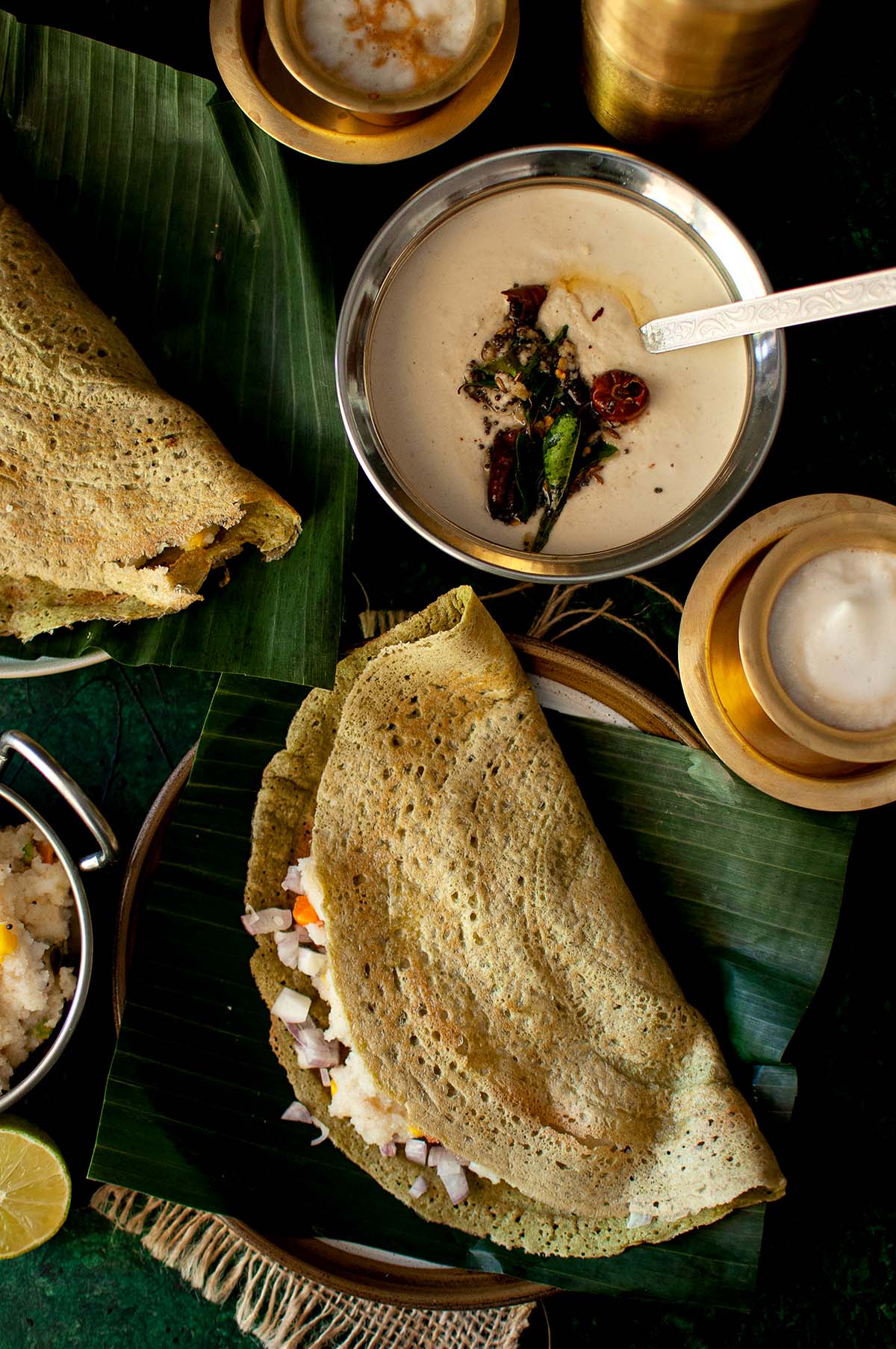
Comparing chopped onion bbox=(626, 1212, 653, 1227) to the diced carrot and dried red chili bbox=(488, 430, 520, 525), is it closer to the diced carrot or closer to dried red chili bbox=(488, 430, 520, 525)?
the diced carrot

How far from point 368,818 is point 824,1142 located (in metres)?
1.31

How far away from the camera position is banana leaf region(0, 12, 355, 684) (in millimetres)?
2047

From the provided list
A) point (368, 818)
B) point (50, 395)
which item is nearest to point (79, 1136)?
point (368, 818)

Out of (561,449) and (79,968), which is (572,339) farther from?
(79,968)

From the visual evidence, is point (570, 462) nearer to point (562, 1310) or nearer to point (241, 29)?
point (241, 29)

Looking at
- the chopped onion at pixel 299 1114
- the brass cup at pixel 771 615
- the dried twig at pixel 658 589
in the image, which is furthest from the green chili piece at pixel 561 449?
the chopped onion at pixel 299 1114

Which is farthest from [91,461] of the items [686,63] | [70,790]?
[686,63]

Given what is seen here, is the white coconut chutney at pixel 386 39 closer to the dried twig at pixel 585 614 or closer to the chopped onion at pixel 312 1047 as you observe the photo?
the dried twig at pixel 585 614

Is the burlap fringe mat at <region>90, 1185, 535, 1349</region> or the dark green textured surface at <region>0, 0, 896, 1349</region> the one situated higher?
the dark green textured surface at <region>0, 0, 896, 1349</region>

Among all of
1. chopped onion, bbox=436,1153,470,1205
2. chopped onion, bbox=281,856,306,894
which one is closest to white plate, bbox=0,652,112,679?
chopped onion, bbox=281,856,306,894

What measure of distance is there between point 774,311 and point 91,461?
1348 mm

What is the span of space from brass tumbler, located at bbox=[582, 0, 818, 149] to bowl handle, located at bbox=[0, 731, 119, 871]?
175cm

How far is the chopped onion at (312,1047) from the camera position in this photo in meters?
2.20

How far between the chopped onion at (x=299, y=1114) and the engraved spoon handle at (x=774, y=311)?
5.71 ft
